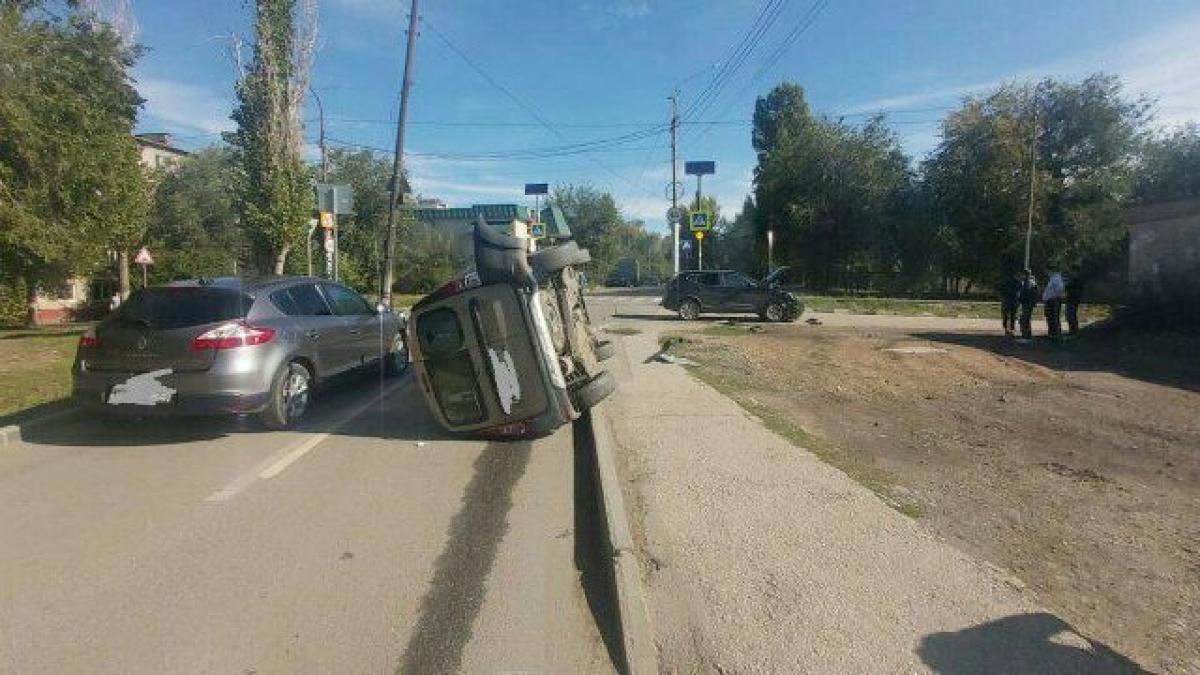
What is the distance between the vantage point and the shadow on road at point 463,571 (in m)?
3.39

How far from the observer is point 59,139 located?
15.5 m

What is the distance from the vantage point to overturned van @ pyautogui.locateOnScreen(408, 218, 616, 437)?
6801mm

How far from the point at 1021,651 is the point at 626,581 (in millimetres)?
1747

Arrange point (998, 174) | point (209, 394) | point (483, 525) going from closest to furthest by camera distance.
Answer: point (483, 525) → point (209, 394) → point (998, 174)

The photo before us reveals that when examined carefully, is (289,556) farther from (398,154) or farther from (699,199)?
(699,199)

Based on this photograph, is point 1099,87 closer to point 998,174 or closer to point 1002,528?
point 998,174

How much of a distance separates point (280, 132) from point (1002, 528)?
2093 centimetres

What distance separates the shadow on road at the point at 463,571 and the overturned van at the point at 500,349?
1.89ft

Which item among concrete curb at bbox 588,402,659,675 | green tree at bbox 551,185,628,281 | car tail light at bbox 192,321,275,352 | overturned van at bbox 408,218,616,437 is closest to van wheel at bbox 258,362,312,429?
car tail light at bbox 192,321,275,352

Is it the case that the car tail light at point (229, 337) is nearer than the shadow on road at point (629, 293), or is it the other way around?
the car tail light at point (229, 337)

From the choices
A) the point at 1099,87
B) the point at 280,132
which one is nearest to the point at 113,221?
the point at 280,132

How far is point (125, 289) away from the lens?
28562 millimetres

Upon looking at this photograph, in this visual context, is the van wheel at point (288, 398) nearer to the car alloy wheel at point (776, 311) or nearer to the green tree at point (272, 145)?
the green tree at point (272, 145)

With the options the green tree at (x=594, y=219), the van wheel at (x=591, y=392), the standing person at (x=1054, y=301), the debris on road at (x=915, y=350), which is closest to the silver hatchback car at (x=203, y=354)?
the van wheel at (x=591, y=392)
